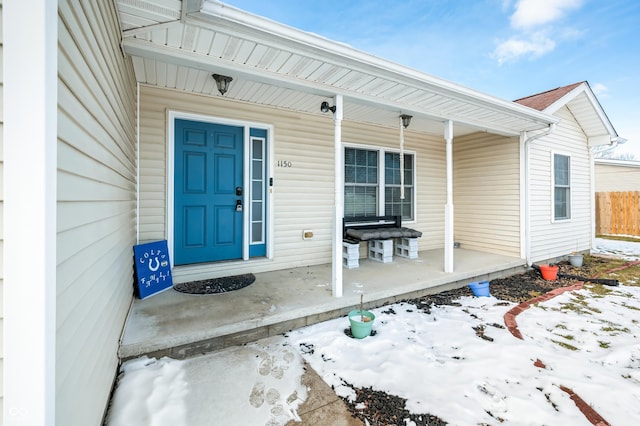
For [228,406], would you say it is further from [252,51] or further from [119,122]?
[252,51]

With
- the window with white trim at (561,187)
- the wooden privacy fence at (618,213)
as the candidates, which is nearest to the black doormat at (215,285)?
the window with white trim at (561,187)

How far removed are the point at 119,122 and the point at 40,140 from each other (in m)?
1.67

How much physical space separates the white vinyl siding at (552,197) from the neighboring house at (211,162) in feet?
0.15

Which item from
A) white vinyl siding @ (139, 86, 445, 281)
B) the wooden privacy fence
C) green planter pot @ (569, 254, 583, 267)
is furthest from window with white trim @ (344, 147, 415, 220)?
the wooden privacy fence

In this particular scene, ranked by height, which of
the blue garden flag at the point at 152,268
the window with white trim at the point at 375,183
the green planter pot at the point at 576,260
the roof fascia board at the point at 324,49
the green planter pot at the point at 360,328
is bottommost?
the green planter pot at the point at 360,328

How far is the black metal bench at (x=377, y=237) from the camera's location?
462 cm

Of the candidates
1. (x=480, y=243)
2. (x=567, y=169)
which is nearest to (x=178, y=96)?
(x=480, y=243)

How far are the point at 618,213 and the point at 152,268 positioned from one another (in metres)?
14.3

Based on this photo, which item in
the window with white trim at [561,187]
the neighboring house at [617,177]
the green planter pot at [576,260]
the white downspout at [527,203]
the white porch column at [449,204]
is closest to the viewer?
the white porch column at [449,204]

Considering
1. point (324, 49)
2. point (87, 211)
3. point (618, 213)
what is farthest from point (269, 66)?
point (618, 213)

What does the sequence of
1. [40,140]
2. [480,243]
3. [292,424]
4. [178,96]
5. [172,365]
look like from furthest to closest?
1. [480,243]
2. [178,96]
3. [172,365]
4. [292,424]
5. [40,140]

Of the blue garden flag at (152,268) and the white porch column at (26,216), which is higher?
the white porch column at (26,216)

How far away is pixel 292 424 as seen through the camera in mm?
1687

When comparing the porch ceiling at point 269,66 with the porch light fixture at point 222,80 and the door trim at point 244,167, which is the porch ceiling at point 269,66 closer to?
the porch light fixture at point 222,80
